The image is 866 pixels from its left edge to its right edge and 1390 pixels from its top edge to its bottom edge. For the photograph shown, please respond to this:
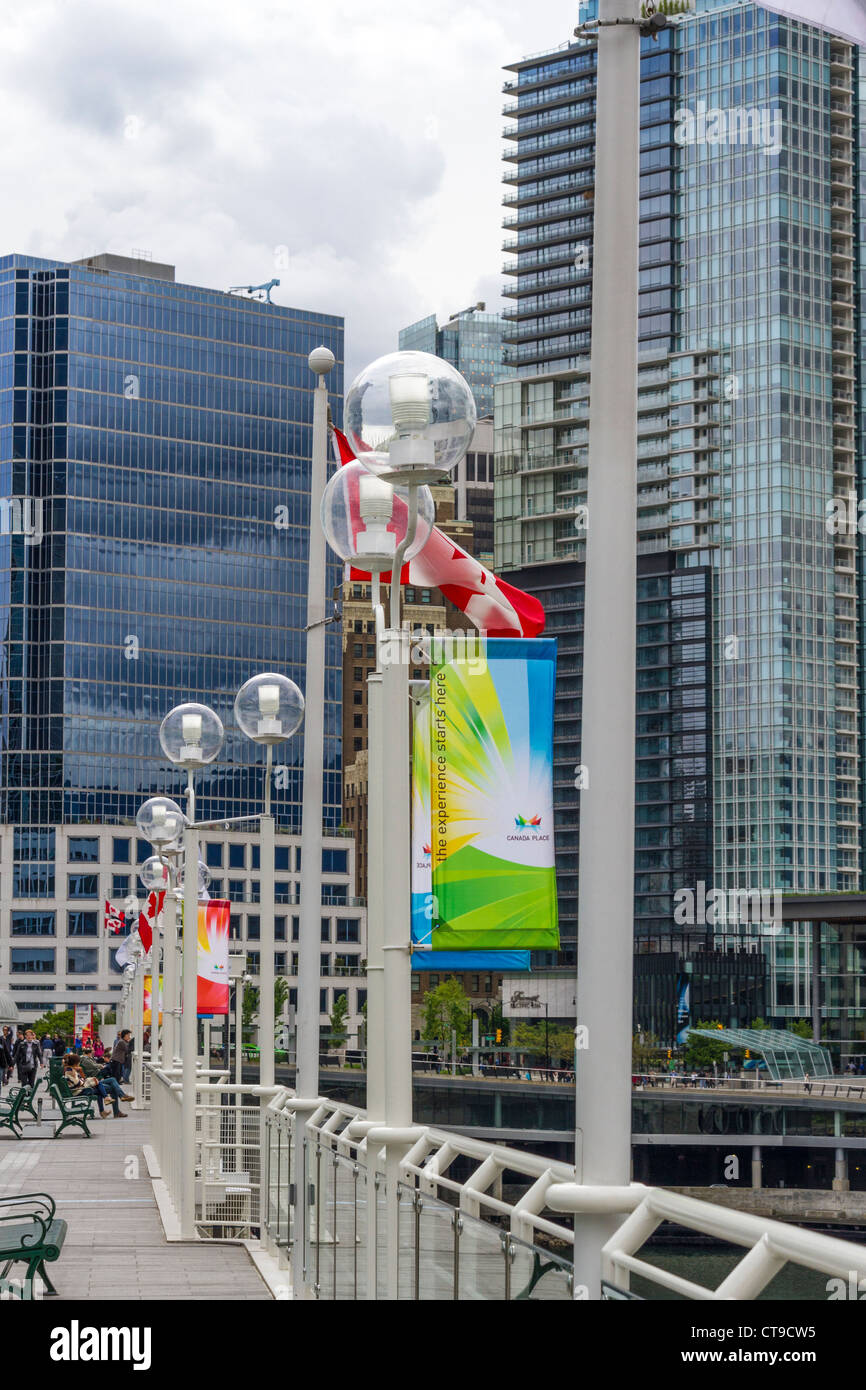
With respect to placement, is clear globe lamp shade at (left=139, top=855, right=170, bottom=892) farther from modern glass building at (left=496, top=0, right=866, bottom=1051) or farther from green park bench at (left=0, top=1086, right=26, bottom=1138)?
modern glass building at (left=496, top=0, right=866, bottom=1051)

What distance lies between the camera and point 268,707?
55.2ft

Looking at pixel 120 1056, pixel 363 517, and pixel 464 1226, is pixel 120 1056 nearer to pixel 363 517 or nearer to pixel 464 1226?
pixel 363 517

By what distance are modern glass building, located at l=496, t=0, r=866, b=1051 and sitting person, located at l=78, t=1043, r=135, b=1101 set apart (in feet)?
216

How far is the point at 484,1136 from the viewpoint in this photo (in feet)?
248

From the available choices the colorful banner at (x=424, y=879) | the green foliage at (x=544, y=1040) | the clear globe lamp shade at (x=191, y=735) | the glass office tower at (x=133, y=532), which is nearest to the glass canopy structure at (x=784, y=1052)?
the green foliage at (x=544, y=1040)

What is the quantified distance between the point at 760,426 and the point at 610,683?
136 metres

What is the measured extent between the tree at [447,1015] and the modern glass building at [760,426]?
1638 centimetres

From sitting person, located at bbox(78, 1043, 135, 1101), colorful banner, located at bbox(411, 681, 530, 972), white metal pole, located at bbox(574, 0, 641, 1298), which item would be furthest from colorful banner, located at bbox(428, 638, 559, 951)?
sitting person, located at bbox(78, 1043, 135, 1101)

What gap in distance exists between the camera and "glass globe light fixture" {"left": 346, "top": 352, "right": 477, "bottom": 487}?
8.59 metres

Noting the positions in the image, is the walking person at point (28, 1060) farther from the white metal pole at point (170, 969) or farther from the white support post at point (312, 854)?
the white support post at point (312, 854)

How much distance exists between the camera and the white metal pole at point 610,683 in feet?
18.1
